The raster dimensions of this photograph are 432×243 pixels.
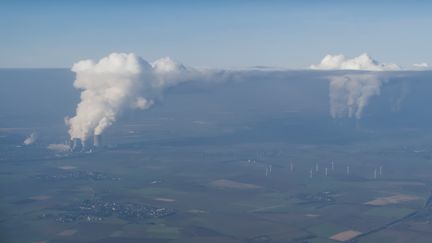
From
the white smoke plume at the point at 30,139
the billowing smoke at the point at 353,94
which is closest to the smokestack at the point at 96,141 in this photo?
the white smoke plume at the point at 30,139

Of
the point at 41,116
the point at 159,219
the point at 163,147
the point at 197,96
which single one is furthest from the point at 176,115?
the point at 159,219

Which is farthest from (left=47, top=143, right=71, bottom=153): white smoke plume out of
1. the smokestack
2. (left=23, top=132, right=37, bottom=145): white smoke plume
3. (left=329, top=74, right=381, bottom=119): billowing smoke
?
(left=329, top=74, right=381, bottom=119): billowing smoke

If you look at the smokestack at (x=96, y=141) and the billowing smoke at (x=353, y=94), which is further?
the billowing smoke at (x=353, y=94)

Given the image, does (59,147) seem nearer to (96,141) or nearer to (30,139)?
(96,141)

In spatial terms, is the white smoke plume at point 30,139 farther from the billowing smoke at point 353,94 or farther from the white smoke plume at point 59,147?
the billowing smoke at point 353,94

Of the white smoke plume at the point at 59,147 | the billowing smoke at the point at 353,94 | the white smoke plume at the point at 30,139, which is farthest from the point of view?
the billowing smoke at the point at 353,94

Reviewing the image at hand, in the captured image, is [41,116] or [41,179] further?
[41,116]

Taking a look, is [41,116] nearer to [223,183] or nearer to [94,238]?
[223,183]

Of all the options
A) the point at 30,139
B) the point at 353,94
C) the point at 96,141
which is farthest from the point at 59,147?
the point at 353,94
